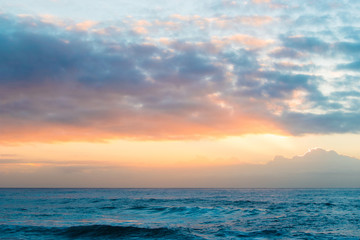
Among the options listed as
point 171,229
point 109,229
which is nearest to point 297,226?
point 171,229

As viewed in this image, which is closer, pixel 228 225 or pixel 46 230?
pixel 46 230

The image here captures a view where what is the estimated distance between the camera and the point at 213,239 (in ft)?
72.2

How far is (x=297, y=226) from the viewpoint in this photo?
→ 27250mm

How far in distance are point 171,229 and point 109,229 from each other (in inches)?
214

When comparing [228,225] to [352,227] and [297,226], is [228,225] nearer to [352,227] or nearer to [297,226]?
[297,226]

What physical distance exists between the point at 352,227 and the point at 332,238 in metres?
6.25

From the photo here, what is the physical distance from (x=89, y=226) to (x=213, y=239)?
1195 cm

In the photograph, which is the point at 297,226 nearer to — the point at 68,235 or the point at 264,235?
the point at 264,235

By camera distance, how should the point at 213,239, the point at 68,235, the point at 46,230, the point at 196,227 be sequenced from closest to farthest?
1. the point at 213,239
2. the point at 68,235
3. the point at 46,230
4. the point at 196,227

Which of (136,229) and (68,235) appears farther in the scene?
(136,229)

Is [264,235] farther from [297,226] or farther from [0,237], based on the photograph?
[0,237]

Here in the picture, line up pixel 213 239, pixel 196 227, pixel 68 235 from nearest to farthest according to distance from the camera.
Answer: pixel 213 239 < pixel 68 235 < pixel 196 227

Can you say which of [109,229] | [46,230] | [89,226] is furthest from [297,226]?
[46,230]

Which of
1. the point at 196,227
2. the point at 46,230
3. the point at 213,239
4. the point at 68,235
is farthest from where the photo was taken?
the point at 196,227
